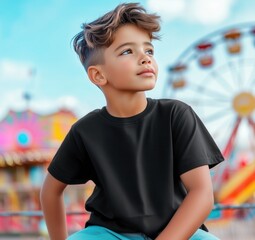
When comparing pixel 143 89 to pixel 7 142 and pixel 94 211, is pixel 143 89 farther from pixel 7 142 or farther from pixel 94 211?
pixel 7 142

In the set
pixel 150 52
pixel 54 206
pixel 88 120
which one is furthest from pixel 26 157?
pixel 150 52

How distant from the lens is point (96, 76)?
4.58 ft

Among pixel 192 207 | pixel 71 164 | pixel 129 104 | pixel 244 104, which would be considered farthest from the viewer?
pixel 244 104

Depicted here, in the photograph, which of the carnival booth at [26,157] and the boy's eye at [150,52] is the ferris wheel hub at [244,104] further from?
the boy's eye at [150,52]

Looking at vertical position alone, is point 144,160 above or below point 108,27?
below

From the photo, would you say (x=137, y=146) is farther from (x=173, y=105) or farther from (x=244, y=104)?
(x=244, y=104)

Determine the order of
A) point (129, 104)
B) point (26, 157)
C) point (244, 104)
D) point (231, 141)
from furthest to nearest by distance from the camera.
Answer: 1. point (26, 157)
2. point (231, 141)
3. point (244, 104)
4. point (129, 104)

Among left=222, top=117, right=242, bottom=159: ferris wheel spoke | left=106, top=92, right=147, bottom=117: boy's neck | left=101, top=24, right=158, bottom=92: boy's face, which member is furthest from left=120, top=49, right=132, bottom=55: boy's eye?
left=222, top=117, right=242, bottom=159: ferris wheel spoke

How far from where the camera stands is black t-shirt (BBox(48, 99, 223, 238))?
1296 millimetres

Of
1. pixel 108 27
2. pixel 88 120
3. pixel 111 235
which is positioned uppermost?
pixel 108 27

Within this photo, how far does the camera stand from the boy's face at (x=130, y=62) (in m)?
1.33

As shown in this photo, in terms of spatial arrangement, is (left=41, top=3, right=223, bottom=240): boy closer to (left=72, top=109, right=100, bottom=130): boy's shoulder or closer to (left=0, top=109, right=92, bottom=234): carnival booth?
(left=72, top=109, right=100, bottom=130): boy's shoulder

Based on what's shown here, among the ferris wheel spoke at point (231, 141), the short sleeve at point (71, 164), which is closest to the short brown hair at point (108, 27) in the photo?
the short sleeve at point (71, 164)

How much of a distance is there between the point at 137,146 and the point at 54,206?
0.37m
